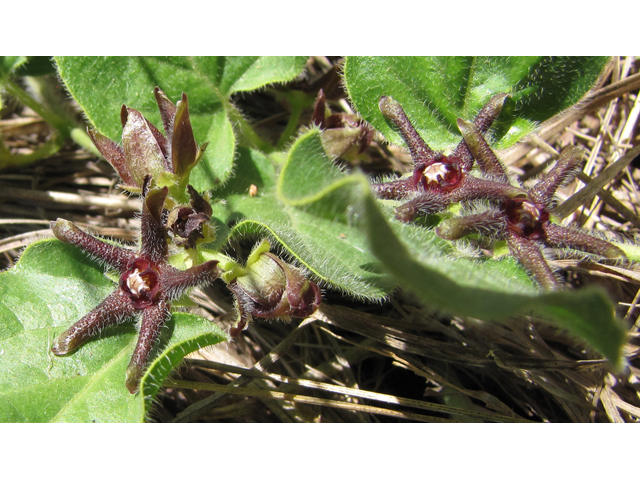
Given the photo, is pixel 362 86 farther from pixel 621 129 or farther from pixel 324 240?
pixel 621 129

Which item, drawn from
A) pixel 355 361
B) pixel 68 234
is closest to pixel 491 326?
pixel 355 361

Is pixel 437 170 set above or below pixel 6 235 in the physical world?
above

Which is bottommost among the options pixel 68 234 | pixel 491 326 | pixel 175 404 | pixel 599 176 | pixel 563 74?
pixel 175 404

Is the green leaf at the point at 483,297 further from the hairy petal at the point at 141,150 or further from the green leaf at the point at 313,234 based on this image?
the hairy petal at the point at 141,150

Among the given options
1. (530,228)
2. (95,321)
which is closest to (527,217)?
(530,228)

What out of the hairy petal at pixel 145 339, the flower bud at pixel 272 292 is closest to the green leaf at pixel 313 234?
the flower bud at pixel 272 292

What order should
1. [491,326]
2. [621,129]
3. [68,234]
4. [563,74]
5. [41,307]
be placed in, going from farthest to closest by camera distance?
[621,129] < [491,326] < [563,74] < [41,307] < [68,234]

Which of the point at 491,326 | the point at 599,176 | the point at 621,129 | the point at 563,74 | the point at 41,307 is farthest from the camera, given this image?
the point at 621,129
